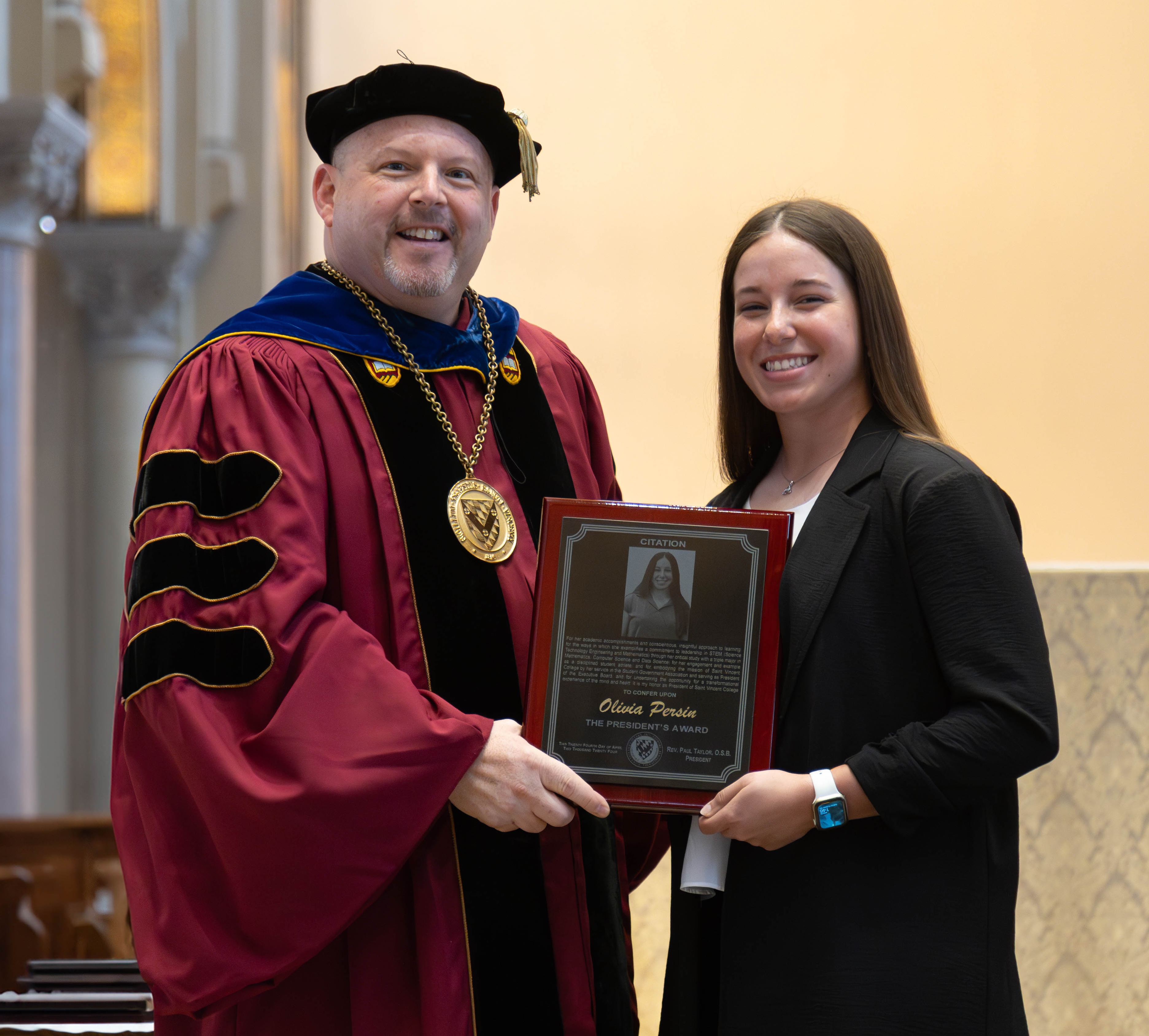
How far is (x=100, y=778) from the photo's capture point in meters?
5.40

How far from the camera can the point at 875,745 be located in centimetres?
176

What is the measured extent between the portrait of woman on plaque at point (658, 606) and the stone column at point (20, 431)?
14.0 ft

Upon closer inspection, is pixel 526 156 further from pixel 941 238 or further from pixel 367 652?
pixel 941 238

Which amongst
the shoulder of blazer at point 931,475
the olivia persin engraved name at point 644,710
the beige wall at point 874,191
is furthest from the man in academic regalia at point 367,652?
the beige wall at point 874,191

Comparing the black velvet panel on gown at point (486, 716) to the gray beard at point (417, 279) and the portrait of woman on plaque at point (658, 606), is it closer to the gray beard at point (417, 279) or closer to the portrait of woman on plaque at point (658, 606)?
the gray beard at point (417, 279)

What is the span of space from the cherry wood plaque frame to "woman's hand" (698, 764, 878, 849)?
0.13ft

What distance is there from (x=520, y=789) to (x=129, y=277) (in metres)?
4.41

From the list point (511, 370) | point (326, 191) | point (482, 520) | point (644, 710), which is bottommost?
point (644, 710)

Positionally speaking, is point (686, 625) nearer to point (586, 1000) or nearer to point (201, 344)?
point (586, 1000)

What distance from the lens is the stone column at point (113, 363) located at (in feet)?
17.9

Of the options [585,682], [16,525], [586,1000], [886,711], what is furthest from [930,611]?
[16,525]

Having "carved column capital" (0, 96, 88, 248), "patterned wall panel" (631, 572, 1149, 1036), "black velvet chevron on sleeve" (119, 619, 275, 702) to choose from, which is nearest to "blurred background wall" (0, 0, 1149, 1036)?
"patterned wall panel" (631, 572, 1149, 1036)

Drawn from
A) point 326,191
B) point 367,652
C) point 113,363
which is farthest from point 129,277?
point 367,652

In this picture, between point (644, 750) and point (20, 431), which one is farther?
point (20, 431)
